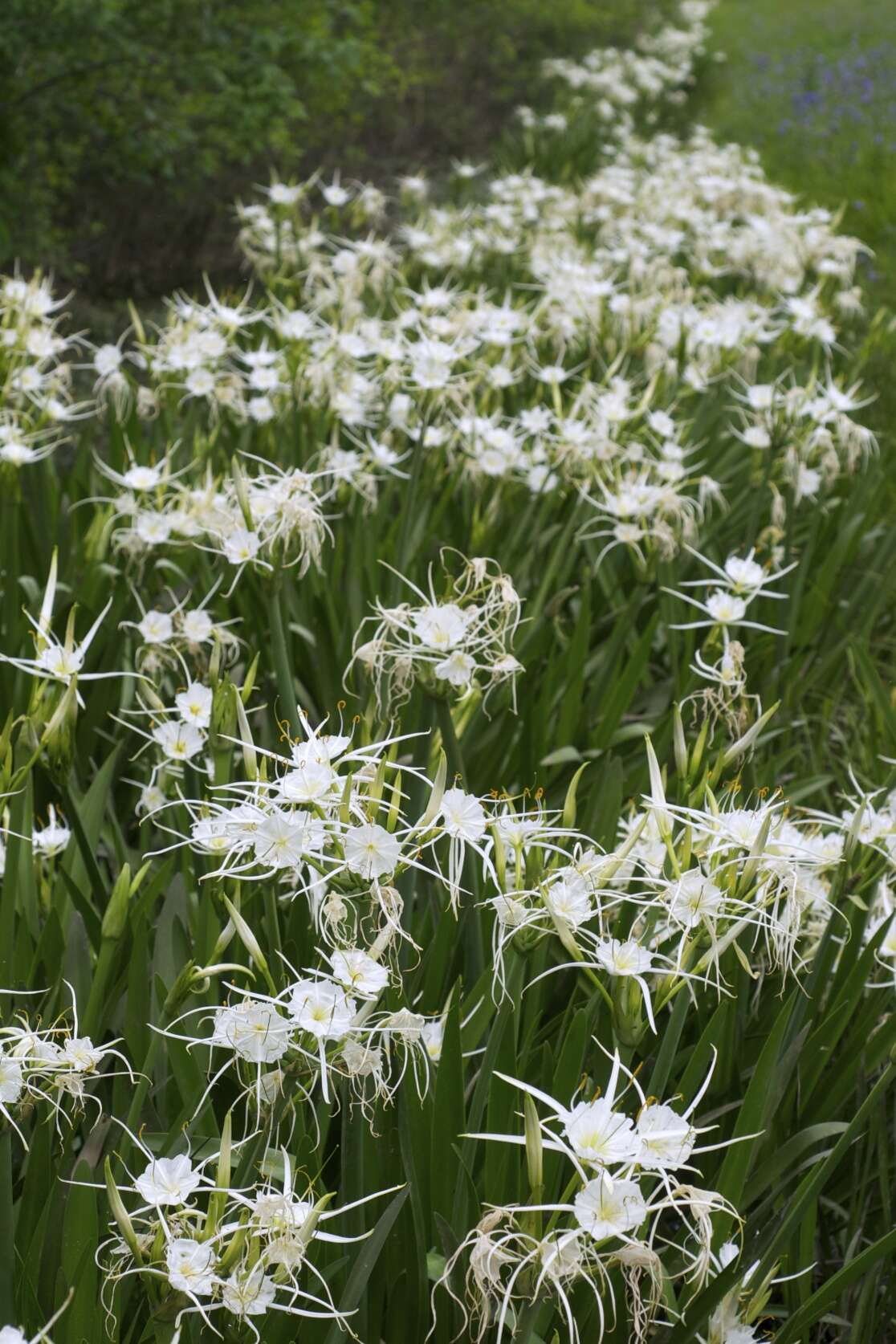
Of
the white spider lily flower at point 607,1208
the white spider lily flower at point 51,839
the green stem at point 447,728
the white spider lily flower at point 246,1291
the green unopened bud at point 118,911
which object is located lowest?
the white spider lily flower at point 51,839

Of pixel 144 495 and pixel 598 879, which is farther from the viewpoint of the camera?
pixel 144 495

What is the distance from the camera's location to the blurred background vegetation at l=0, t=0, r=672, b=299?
16.5 ft

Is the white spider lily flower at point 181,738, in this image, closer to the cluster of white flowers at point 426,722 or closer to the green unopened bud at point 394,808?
the cluster of white flowers at point 426,722

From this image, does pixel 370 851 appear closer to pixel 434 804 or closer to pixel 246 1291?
pixel 434 804

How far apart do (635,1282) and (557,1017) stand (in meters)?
0.77

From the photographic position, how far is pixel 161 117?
210 inches

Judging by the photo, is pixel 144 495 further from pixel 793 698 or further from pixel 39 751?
pixel 793 698

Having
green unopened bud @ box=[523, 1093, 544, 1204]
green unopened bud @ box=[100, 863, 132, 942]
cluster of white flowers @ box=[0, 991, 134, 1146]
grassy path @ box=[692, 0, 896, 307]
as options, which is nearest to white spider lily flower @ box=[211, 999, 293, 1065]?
cluster of white flowers @ box=[0, 991, 134, 1146]

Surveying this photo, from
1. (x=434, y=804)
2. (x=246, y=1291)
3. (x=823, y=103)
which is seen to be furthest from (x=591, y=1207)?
(x=823, y=103)

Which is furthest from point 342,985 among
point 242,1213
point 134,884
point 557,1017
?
point 557,1017

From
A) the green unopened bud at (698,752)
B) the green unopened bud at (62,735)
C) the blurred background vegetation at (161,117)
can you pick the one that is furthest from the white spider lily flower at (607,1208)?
the blurred background vegetation at (161,117)

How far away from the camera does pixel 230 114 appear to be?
17.9ft

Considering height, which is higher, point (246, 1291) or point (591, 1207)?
point (591, 1207)

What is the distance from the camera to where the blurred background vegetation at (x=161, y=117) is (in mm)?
5016
